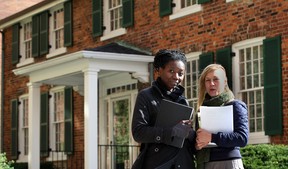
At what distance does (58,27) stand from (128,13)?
155 inches

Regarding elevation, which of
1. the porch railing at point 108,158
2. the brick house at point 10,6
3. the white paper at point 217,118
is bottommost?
the porch railing at point 108,158

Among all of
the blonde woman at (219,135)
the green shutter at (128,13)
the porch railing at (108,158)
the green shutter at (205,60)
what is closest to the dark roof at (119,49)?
the green shutter at (128,13)

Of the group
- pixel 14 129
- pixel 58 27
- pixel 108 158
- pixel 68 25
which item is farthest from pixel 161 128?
pixel 14 129

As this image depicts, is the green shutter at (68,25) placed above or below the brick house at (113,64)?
above

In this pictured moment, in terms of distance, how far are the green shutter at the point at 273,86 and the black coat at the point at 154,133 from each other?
8.40 m

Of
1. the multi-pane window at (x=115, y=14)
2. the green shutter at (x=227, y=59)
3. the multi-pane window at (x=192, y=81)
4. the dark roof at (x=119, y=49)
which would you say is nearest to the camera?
the green shutter at (x=227, y=59)

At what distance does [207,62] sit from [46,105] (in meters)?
7.31

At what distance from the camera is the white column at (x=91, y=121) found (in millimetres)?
15188

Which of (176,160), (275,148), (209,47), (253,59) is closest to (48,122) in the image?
(209,47)

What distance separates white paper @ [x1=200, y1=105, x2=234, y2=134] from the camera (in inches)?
181

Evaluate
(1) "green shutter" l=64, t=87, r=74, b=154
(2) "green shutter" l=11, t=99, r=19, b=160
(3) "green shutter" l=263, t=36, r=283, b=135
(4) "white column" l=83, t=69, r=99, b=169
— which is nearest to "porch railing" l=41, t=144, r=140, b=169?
(1) "green shutter" l=64, t=87, r=74, b=154

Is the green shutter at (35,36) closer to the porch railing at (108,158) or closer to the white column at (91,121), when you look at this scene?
the porch railing at (108,158)

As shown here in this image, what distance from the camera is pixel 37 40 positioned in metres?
21.5

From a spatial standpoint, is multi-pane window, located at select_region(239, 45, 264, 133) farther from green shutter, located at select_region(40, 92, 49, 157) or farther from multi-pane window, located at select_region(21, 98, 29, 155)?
multi-pane window, located at select_region(21, 98, 29, 155)
